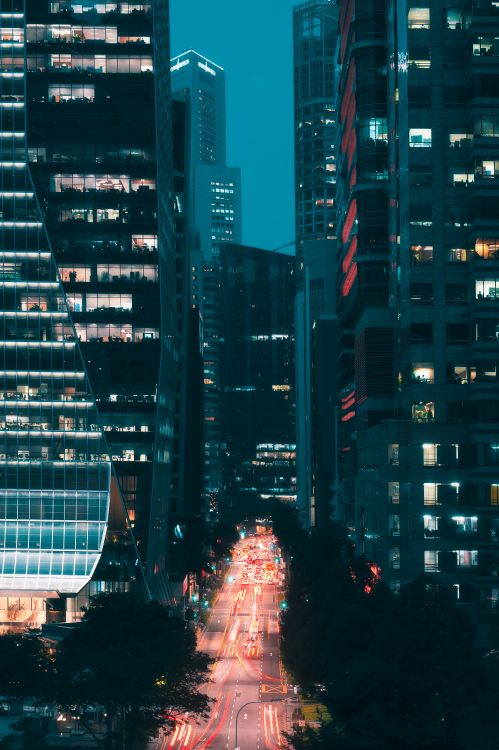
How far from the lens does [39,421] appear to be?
184125 mm

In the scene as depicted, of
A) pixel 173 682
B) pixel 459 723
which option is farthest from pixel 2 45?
pixel 459 723

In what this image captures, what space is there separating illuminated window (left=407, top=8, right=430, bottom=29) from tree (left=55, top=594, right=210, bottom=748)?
6983 cm

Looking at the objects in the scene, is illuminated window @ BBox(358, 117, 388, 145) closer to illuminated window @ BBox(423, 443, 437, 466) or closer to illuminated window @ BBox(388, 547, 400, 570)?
illuminated window @ BBox(423, 443, 437, 466)

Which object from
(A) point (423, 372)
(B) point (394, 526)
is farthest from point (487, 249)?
(B) point (394, 526)

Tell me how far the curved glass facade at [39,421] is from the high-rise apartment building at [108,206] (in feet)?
3.33

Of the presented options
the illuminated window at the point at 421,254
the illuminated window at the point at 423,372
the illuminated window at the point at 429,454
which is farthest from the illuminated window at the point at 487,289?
the illuminated window at the point at 429,454

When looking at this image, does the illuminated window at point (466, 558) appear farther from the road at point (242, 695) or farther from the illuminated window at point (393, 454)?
the road at point (242, 695)

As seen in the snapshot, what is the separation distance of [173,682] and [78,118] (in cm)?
10509

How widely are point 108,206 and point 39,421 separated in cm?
3293

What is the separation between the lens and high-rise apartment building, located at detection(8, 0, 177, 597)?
185 m

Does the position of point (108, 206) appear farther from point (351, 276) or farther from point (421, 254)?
point (421, 254)

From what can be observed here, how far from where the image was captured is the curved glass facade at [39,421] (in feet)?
599

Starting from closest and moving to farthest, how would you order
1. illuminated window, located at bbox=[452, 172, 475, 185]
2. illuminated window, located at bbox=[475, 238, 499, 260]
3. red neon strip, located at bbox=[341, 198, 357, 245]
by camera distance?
illuminated window, located at bbox=[475, 238, 499, 260], illuminated window, located at bbox=[452, 172, 475, 185], red neon strip, located at bbox=[341, 198, 357, 245]

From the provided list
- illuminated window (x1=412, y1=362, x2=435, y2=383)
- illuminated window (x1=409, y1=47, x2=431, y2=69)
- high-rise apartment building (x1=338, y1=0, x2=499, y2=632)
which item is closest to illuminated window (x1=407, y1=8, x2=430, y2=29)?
high-rise apartment building (x1=338, y1=0, x2=499, y2=632)
